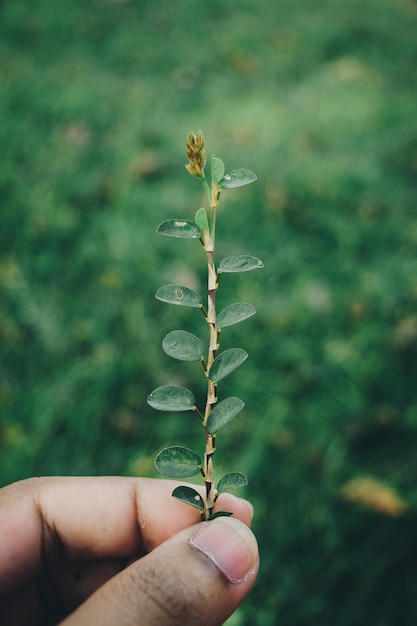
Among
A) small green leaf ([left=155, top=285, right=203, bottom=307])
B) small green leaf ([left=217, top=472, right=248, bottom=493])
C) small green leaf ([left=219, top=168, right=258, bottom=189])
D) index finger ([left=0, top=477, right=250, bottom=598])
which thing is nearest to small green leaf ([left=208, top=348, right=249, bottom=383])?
small green leaf ([left=155, top=285, right=203, bottom=307])

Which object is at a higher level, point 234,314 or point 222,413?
point 234,314

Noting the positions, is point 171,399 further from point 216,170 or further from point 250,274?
point 250,274

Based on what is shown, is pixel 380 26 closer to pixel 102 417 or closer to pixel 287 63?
pixel 287 63

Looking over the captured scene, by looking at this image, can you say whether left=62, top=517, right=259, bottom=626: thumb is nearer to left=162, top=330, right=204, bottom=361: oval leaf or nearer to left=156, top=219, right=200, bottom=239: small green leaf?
left=162, top=330, right=204, bottom=361: oval leaf

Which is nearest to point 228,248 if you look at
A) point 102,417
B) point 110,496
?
point 102,417

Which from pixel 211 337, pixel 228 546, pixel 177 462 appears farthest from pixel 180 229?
pixel 228 546

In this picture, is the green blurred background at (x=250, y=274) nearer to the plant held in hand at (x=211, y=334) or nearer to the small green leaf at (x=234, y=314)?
the plant held in hand at (x=211, y=334)
